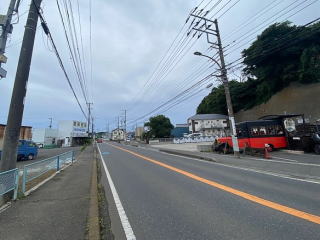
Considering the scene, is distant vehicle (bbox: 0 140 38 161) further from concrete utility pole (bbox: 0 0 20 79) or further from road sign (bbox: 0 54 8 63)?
road sign (bbox: 0 54 8 63)

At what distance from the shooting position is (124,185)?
28.0ft

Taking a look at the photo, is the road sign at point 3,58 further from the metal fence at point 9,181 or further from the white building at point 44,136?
the white building at point 44,136

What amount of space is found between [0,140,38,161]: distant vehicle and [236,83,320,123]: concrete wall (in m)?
45.1

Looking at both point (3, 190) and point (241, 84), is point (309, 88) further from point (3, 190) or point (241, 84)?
point (3, 190)

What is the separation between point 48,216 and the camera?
4855 millimetres

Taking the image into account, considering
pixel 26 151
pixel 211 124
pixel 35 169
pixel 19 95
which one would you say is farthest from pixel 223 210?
pixel 211 124

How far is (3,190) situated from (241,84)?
2773 inches

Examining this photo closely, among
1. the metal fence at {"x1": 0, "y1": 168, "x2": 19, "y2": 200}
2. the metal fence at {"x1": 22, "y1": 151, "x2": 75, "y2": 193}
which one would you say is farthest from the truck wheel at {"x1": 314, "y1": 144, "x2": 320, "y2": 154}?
the metal fence at {"x1": 0, "y1": 168, "x2": 19, "y2": 200}

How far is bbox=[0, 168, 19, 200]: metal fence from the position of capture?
18.8 ft

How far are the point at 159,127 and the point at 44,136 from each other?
1452 inches

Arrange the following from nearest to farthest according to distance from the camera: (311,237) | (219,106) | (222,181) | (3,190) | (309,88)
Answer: (311,237)
(3,190)
(222,181)
(309,88)
(219,106)

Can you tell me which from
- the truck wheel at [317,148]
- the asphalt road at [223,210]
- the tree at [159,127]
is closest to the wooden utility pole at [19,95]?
the asphalt road at [223,210]

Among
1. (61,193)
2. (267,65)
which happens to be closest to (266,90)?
(267,65)

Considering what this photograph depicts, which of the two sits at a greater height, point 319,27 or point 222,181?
point 319,27
